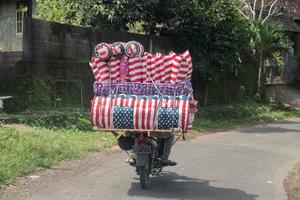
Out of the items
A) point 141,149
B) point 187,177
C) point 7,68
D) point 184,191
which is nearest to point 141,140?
point 141,149

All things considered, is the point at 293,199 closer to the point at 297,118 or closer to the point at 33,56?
the point at 33,56

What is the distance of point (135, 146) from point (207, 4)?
12.8 m

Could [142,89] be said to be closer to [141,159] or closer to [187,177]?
[141,159]

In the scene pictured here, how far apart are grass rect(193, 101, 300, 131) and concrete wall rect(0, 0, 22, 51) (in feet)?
21.1

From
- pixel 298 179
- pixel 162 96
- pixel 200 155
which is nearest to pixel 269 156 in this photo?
pixel 200 155

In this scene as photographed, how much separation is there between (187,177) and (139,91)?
199 cm

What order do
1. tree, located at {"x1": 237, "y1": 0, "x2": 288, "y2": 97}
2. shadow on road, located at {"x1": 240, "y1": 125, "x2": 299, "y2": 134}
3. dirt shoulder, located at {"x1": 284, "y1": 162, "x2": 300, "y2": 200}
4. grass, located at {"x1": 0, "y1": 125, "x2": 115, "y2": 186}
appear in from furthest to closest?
1. tree, located at {"x1": 237, "y1": 0, "x2": 288, "y2": 97}
2. shadow on road, located at {"x1": 240, "y1": 125, "x2": 299, "y2": 134}
3. grass, located at {"x1": 0, "y1": 125, "x2": 115, "y2": 186}
4. dirt shoulder, located at {"x1": 284, "y1": 162, "x2": 300, "y2": 200}

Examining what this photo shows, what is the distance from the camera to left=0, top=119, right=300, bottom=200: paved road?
7.84 m

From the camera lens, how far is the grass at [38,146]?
348 inches

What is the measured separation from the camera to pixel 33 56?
1551 centimetres

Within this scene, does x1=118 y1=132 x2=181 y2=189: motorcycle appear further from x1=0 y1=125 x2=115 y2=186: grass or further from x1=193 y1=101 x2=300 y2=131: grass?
x1=193 y1=101 x2=300 y2=131: grass

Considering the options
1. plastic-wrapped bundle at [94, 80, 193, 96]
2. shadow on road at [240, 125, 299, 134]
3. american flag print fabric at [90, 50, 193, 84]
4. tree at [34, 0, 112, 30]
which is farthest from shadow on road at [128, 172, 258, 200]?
tree at [34, 0, 112, 30]

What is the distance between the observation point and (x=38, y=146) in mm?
10188

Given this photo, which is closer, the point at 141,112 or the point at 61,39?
the point at 141,112
